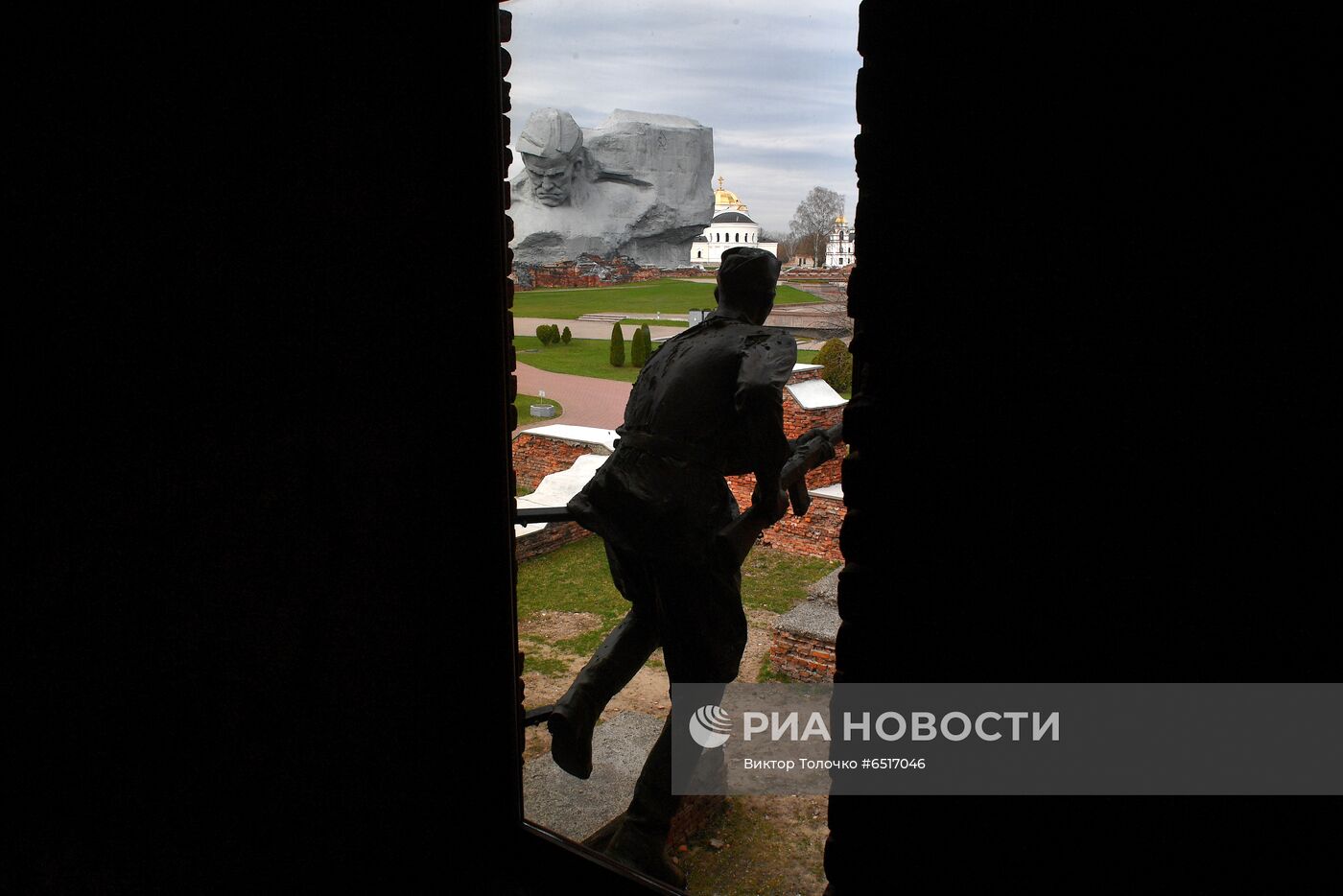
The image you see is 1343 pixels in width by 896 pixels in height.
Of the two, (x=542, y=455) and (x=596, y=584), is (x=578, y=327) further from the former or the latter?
(x=542, y=455)

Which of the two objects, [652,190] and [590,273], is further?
[590,273]

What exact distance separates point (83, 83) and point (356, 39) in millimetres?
520

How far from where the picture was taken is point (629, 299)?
3.78 m

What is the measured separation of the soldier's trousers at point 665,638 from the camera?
8.74ft

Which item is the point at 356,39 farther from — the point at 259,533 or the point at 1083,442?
the point at 1083,442

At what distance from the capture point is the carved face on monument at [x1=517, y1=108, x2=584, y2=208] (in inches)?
481

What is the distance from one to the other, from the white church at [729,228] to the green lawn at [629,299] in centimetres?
17

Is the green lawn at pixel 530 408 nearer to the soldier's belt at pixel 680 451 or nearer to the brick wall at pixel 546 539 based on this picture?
the brick wall at pixel 546 539

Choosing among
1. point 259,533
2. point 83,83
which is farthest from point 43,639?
point 83,83

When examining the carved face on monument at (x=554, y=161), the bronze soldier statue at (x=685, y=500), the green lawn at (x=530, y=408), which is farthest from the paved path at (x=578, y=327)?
the carved face on monument at (x=554, y=161)

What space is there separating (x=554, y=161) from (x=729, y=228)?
41.6ft

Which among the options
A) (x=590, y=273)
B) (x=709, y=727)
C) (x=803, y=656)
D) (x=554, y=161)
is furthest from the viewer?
(x=554, y=161)

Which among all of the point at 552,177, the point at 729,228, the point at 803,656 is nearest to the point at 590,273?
the point at 729,228

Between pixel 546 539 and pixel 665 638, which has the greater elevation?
pixel 665 638
